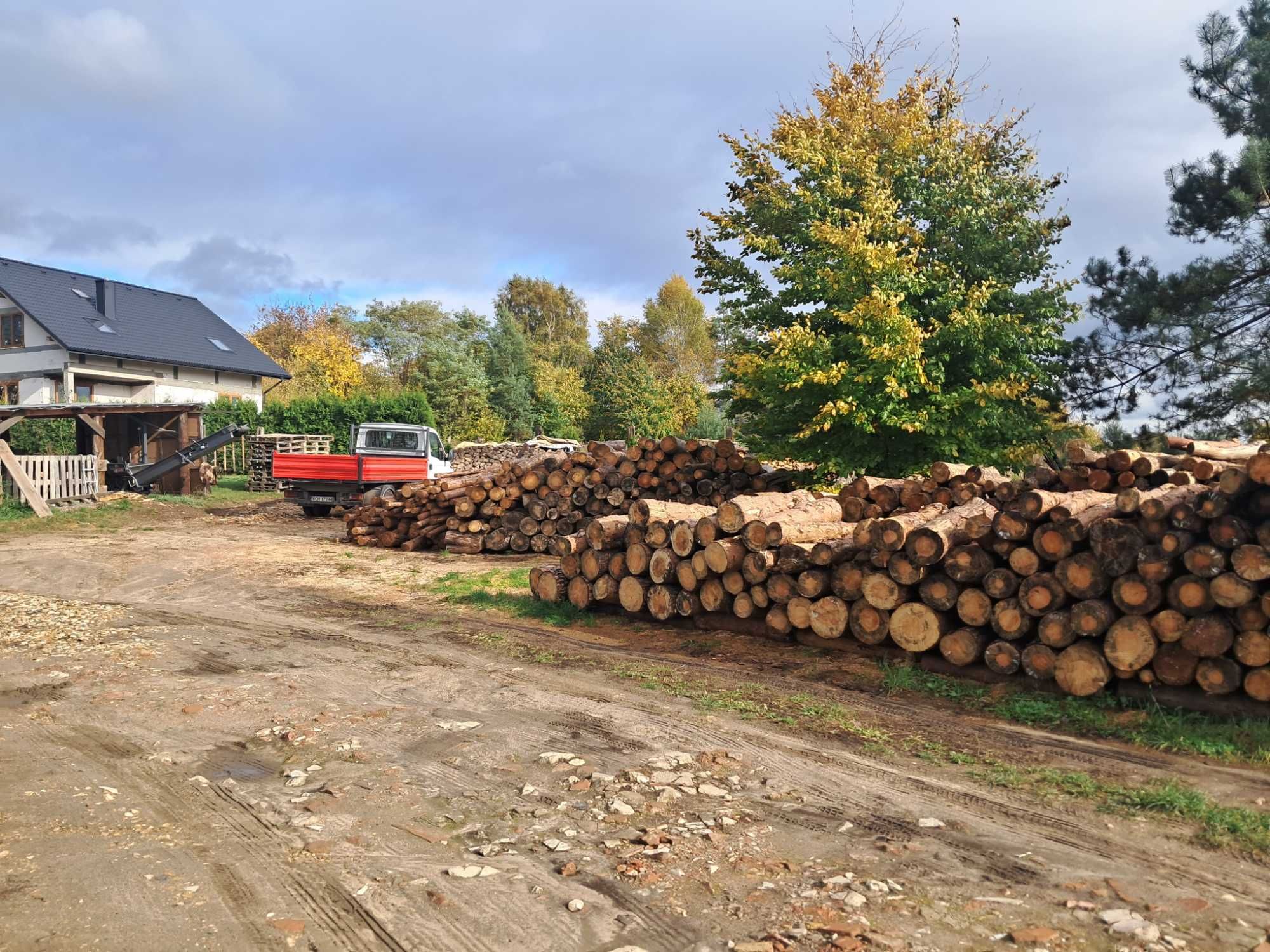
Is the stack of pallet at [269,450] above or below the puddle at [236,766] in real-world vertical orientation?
above

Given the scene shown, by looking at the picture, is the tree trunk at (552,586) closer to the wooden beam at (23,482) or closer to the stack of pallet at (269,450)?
the wooden beam at (23,482)

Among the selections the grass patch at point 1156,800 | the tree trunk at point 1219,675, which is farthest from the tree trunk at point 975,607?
the grass patch at point 1156,800

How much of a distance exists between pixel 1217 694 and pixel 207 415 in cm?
3363

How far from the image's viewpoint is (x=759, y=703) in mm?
6348

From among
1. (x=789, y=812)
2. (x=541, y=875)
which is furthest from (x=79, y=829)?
(x=789, y=812)

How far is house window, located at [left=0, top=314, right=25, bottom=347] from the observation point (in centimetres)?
3356

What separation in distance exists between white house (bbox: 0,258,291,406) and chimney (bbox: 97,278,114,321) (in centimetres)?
4

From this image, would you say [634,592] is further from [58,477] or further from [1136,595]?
[58,477]

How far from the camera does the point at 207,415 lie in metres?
32.7

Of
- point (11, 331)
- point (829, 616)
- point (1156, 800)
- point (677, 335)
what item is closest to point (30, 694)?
point (829, 616)

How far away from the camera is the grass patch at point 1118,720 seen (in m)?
5.12

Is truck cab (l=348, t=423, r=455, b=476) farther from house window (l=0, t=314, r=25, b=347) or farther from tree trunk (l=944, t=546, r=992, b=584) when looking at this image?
house window (l=0, t=314, r=25, b=347)

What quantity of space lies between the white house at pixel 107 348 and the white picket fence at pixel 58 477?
877 cm

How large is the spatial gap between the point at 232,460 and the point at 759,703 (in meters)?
31.0
